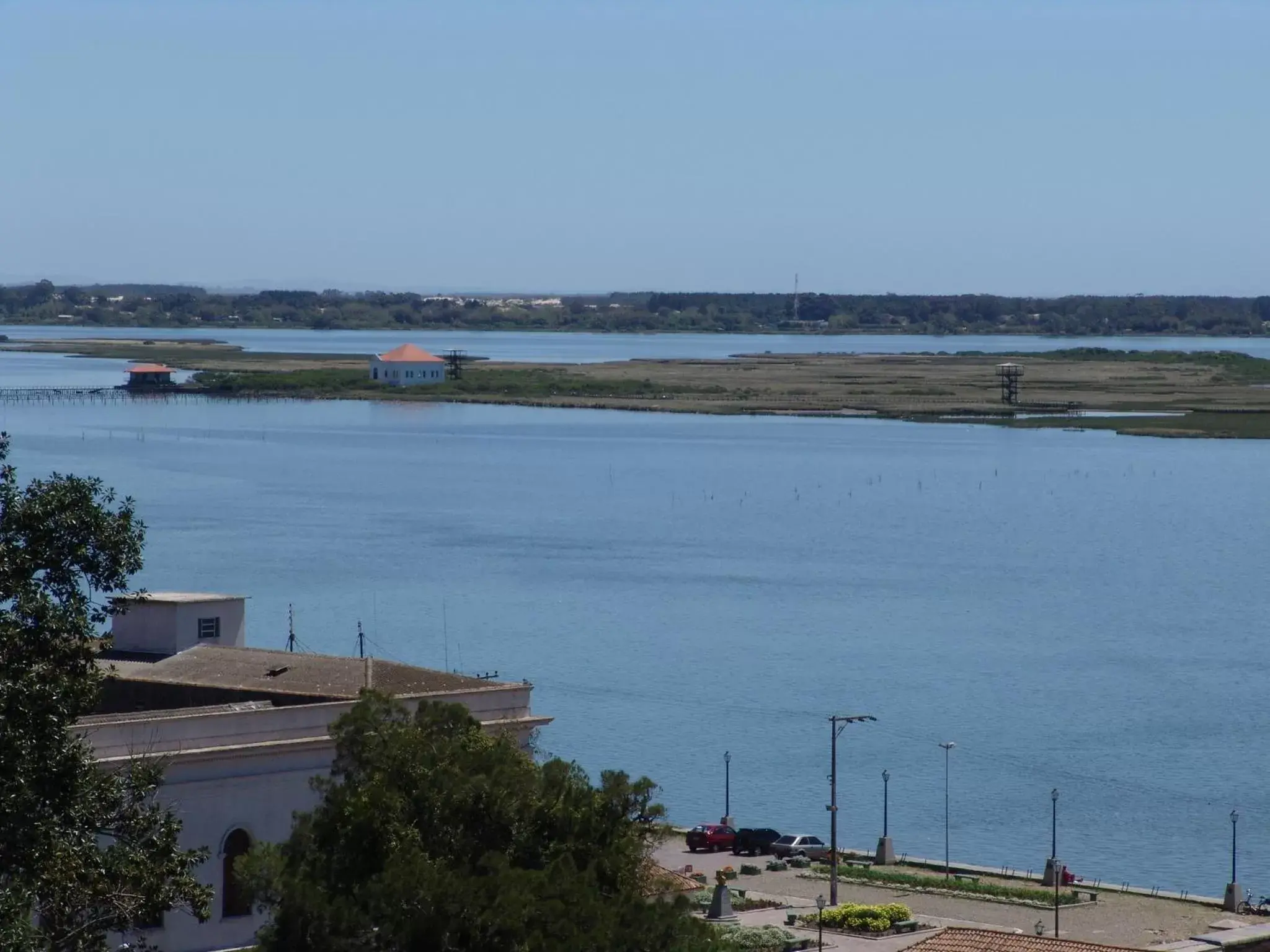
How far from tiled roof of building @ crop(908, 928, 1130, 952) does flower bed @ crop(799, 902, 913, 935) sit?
13.8 feet

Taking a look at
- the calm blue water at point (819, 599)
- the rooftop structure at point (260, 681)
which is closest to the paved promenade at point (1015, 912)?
the calm blue water at point (819, 599)

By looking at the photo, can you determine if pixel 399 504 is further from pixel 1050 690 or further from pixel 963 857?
pixel 963 857

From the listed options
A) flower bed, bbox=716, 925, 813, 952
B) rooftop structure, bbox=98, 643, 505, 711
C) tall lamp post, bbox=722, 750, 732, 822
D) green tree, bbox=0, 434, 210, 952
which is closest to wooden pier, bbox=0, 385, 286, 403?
tall lamp post, bbox=722, 750, 732, 822

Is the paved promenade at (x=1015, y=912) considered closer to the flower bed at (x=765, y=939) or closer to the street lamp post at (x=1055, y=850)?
the street lamp post at (x=1055, y=850)

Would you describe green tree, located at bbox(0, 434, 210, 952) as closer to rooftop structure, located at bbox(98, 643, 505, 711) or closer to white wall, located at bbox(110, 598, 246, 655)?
rooftop structure, located at bbox(98, 643, 505, 711)

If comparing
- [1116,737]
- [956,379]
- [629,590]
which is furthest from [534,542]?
[956,379]

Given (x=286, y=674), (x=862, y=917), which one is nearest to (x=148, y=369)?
(x=862, y=917)

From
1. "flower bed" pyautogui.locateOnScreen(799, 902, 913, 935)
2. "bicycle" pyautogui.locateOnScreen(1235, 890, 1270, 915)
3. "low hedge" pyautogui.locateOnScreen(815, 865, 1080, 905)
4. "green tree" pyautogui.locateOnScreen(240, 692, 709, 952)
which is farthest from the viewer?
"low hedge" pyautogui.locateOnScreen(815, 865, 1080, 905)

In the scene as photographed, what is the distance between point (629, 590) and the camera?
211ft

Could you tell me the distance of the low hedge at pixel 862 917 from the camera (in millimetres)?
27531

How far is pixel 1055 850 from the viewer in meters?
35.7

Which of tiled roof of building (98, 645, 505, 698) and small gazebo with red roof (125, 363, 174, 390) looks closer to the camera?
tiled roof of building (98, 645, 505, 698)

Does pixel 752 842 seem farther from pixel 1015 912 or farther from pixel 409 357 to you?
pixel 409 357

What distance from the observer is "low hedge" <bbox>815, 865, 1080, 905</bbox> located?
102ft
